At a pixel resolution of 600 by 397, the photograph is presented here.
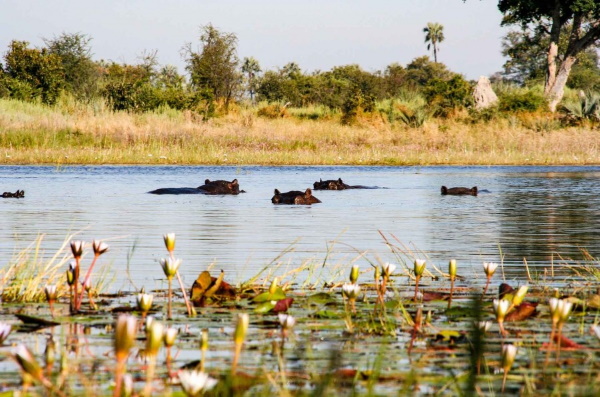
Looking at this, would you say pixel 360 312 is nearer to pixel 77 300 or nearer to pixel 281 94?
pixel 77 300

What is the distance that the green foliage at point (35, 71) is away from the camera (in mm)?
40469

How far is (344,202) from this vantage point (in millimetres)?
15078

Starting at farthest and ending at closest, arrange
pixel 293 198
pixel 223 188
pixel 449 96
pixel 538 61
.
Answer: pixel 538 61 < pixel 449 96 < pixel 223 188 < pixel 293 198

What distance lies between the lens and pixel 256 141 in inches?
1255

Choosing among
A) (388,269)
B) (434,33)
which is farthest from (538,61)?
(388,269)

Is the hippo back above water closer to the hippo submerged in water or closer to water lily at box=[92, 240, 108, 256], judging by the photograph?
the hippo submerged in water

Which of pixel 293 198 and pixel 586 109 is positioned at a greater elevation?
pixel 586 109

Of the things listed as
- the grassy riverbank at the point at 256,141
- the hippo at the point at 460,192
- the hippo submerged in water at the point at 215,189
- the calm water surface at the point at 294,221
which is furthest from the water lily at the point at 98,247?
the grassy riverbank at the point at 256,141

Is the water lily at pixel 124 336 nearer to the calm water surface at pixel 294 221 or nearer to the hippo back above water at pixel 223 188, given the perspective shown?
the calm water surface at pixel 294 221

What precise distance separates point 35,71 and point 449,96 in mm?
17710

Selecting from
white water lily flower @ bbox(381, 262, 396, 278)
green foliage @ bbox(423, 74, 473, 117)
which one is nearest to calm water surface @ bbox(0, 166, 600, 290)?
white water lily flower @ bbox(381, 262, 396, 278)

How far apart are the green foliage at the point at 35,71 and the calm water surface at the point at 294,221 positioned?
Answer: 1814 centimetres

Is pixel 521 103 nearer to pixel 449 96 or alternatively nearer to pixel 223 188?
pixel 449 96

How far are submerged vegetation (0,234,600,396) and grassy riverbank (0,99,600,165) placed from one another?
2328 centimetres
